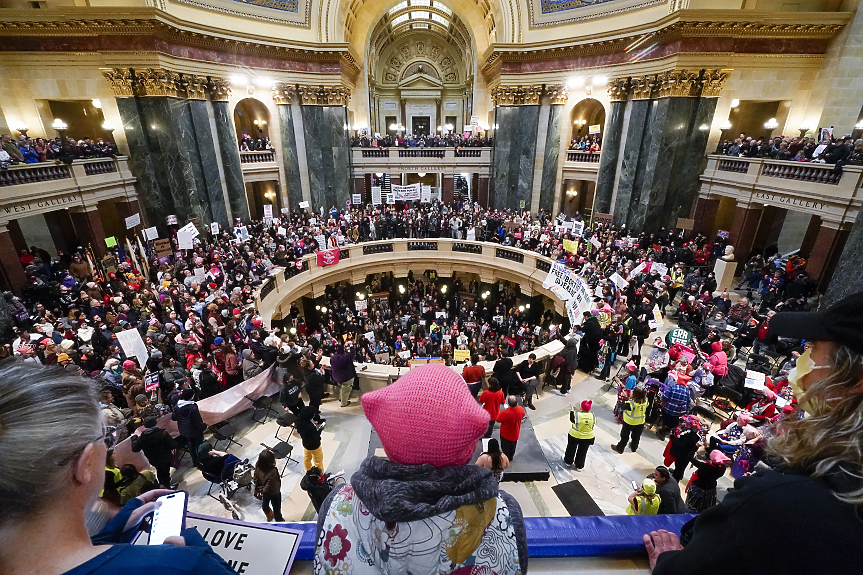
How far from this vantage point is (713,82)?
55.4ft

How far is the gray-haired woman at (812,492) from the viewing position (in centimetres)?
102

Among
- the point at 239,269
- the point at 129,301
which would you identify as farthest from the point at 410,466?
the point at 239,269

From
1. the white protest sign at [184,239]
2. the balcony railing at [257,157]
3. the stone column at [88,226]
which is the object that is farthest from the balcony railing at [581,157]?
the stone column at [88,226]

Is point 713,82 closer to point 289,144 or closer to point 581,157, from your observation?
point 581,157

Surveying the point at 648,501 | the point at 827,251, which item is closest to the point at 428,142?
the point at 827,251

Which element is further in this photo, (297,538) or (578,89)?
(578,89)

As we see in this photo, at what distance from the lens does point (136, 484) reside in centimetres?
454

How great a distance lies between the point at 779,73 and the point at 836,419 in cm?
2367

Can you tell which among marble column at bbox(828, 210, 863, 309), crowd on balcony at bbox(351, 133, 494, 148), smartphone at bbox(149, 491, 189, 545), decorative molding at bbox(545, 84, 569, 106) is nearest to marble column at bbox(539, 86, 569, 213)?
decorative molding at bbox(545, 84, 569, 106)

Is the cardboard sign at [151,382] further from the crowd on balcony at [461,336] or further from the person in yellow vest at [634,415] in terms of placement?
the person in yellow vest at [634,415]

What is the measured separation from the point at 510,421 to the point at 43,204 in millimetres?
17371

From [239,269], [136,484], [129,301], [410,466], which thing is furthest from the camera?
[239,269]

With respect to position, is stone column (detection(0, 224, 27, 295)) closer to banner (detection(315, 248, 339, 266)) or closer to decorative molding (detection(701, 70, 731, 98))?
banner (detection(315, 248, 339, 266))

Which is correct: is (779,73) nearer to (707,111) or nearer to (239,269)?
(707,111)
